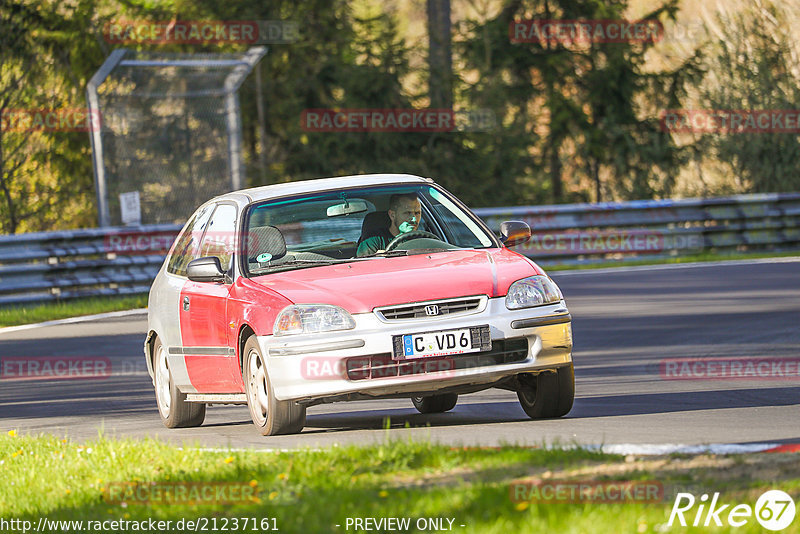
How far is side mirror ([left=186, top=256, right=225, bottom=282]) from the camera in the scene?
891 centimetres

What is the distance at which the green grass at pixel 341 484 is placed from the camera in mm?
5242

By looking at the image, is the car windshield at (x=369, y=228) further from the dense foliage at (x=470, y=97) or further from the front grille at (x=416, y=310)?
the dense foliage at (x=470, y=97)

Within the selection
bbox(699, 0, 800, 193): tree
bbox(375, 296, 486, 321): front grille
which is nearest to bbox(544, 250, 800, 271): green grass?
bbox(699, 0, 800, 193): tree

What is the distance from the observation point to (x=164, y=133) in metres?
21.6

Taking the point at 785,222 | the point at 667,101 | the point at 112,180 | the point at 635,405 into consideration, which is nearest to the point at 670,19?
the point at 667,101

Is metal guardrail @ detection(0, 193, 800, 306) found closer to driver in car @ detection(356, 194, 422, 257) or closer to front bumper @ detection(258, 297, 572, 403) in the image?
driver in car @ detection(356, 194, 422, 257)

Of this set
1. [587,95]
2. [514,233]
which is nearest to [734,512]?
[514,233]

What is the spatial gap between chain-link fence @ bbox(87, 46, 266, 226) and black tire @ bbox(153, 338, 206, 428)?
33.6 ft

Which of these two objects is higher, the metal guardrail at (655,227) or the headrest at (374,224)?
the headrest at (374,224)

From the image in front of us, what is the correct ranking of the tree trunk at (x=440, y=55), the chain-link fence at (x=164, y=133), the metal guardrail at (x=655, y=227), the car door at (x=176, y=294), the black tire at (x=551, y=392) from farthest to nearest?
the tree trunk at (x=440, y=55)
the metal guardrail at (x=655, y=227)
the chain-link fence at (x=164, y=133)
the car door at (x=176, y=294)
the black tire at (x=551, y=392)

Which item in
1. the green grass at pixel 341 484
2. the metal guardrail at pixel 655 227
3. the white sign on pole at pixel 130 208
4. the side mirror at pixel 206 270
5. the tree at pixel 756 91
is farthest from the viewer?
the tree at pixel 756 91

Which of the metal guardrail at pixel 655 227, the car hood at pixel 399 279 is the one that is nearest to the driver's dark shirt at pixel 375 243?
the car hood at pixel 399 279

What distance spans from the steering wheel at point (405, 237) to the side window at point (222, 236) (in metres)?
1.01

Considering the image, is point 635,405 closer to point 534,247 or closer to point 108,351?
point 108,351
